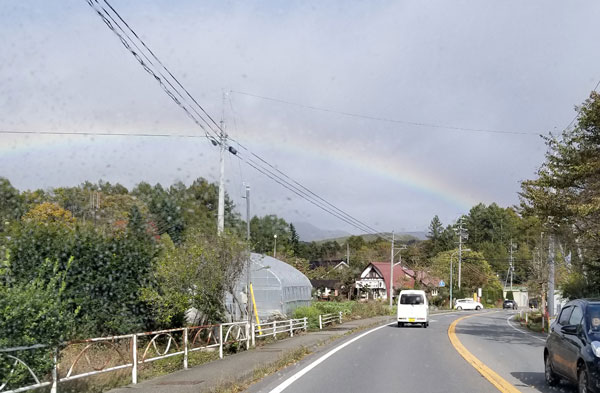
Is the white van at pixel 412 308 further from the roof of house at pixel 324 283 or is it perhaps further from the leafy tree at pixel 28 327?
the roof of house at pixel 324 283

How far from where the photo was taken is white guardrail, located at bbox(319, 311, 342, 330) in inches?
1350

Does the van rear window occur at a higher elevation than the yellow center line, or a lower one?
higher

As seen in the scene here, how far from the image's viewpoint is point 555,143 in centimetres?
2505

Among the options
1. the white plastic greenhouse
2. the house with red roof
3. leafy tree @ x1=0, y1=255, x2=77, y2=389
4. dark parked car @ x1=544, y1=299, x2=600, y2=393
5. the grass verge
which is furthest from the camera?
the house with red roof

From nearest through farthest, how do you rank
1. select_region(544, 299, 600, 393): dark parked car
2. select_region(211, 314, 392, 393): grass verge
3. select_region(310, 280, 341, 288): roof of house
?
select_region(544, 299, 600, 393): dark parked car, select_region(211, 314, 392, 393): grass verge, select_region(310, 280, 341, 288): roof of house

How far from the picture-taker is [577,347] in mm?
9320

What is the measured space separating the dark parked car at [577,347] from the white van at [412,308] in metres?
24.1

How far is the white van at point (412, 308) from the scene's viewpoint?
35.2 meters

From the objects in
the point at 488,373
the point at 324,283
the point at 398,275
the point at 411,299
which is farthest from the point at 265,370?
the point at 398,275

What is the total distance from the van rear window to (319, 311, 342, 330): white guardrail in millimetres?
4853

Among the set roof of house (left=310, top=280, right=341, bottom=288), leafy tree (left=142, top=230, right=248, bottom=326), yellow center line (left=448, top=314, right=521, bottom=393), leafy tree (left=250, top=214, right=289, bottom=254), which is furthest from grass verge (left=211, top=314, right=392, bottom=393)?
leafy tree (left=250, top=214, right=289, bottom=254)

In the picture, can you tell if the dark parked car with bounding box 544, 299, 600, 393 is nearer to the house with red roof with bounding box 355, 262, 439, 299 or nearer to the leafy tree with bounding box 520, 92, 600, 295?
the leafy tree with bounding box 520, 92, 600, 295

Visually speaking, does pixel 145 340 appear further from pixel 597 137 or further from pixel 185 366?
pixel 597 137

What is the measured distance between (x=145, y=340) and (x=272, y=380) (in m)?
8.11
